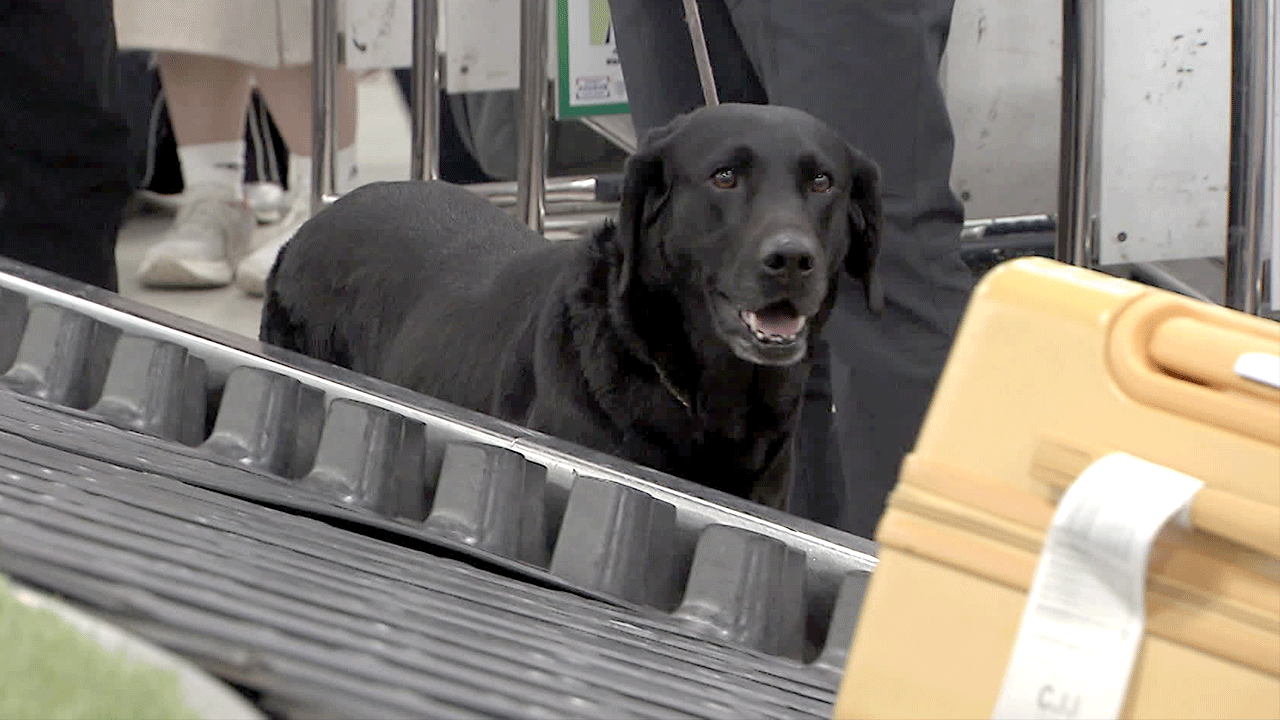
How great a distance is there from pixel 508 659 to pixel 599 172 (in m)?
3.63

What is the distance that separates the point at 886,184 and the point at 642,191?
342 mm

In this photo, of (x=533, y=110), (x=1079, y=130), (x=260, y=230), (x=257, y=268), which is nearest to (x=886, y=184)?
(x=1079, y=130)

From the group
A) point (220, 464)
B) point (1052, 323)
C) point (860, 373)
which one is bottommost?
point (860, 373)

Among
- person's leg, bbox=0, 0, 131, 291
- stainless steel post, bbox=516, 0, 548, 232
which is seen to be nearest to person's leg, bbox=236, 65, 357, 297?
stainless steel post, bbox=516, 0, 548, 232

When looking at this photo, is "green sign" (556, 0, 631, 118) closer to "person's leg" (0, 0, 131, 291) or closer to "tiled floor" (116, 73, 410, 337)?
"person's leg" (0, 0, 131, 291)

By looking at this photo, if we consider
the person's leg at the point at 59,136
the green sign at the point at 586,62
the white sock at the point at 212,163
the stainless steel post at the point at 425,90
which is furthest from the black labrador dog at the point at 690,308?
the white sock at the point at 212,163

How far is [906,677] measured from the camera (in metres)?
0.56

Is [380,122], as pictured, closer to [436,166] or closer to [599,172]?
[599,172]

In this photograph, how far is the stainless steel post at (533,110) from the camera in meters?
3.08

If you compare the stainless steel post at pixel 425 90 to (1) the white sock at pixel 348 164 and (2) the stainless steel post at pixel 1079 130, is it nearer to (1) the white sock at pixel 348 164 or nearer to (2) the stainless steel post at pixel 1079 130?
(1) the white sock at pixel 348 164

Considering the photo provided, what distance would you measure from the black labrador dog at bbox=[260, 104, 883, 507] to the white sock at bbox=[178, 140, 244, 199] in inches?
93.1

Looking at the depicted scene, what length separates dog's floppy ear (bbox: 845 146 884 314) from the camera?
218 centimetres

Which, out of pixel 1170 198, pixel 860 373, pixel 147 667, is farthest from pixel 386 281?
pixel 147 667

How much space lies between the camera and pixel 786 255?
2.10 meters
